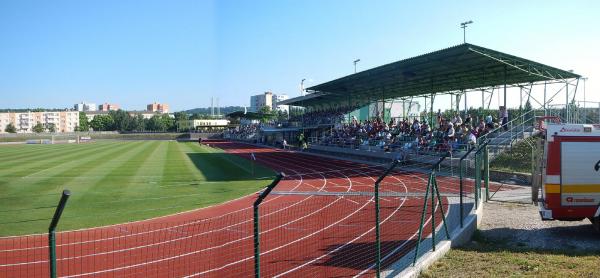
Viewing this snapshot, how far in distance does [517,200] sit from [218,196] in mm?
11011

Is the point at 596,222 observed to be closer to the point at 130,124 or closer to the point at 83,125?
the point at 130,124

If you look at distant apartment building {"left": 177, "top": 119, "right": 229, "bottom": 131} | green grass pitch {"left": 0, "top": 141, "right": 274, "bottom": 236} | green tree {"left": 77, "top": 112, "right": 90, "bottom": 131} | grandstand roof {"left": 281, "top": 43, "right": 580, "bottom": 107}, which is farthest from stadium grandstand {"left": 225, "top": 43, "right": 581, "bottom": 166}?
green tree {"left": 77, "top": 112, "right": 90, "bottom": 131}

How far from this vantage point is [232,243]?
11.1 metres

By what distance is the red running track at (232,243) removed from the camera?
9.23m

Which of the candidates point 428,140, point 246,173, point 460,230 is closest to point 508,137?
Answer: point 428,140

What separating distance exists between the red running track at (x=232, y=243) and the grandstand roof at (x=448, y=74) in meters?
14.1

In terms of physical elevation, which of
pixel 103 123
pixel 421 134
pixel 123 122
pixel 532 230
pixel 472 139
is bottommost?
pixel 532 230

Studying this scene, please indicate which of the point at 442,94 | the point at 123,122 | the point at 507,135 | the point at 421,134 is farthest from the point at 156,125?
the point at 507,135

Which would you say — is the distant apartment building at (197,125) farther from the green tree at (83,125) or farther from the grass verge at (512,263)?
the grass verge at (512,263)

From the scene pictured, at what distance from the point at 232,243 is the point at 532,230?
24.0 feet

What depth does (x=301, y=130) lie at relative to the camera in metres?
64.9

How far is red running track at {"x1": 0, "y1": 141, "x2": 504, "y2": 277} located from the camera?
9234 mm

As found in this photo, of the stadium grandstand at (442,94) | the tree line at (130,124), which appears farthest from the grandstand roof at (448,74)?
the tree line at (130,124)

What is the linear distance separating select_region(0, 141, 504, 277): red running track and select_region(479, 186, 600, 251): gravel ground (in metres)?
1.57
